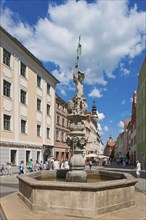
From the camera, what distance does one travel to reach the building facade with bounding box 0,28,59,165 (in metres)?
25.6

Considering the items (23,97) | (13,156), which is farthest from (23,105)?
(13,156)

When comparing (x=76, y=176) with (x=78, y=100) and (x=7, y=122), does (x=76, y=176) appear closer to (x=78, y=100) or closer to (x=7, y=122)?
(x=78, y=100)

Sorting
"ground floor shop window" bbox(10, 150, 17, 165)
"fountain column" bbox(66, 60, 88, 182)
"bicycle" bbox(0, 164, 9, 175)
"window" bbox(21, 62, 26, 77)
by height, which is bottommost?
"bicycle" bbox(0, 164, 9, 175)

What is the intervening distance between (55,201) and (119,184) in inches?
74.9

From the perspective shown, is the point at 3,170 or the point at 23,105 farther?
the point at 23,105

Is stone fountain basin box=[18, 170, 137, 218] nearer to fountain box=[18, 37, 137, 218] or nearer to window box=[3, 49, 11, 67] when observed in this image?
fountain box=[18, 37, 137, 218]

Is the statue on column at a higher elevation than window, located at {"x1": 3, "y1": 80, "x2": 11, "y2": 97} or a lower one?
lower

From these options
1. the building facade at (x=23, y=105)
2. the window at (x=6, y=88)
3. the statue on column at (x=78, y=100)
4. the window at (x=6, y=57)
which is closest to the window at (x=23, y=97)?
the building facade at (x=23, y=105)

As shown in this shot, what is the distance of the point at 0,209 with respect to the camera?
8.35m

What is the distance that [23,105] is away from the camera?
29.5 m

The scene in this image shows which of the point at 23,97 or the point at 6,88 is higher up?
the point at 6,88

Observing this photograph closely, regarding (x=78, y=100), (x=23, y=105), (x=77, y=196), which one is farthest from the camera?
(x=23, y=105)

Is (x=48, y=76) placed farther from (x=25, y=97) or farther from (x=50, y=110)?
(x=25, y=97)

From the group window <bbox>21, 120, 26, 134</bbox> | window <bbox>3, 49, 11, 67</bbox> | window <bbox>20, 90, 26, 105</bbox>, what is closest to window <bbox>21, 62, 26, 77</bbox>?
window <bbox>20, 90, 26, 105</bbox>
